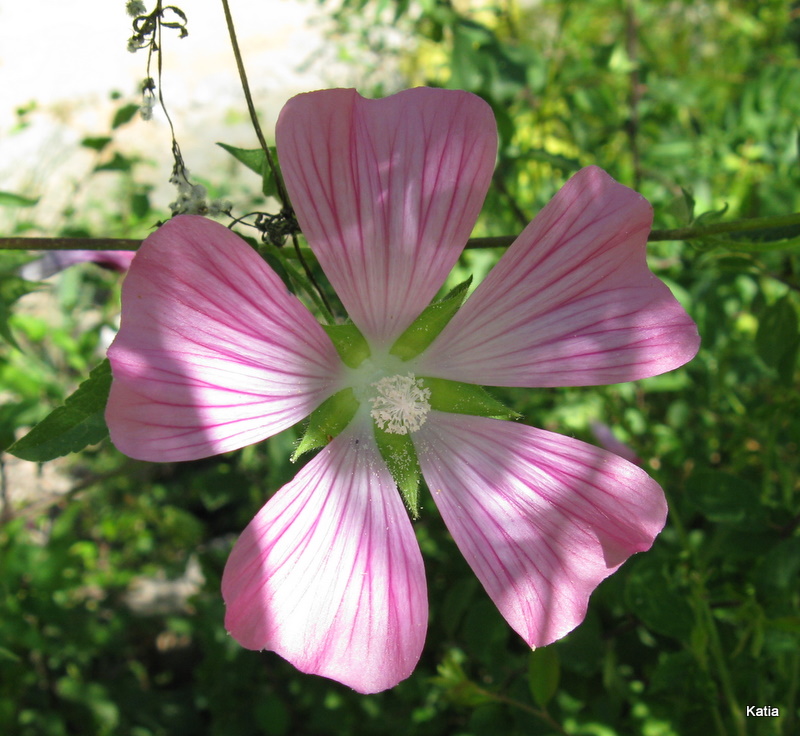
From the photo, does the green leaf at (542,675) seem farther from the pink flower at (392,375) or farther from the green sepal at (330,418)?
the green sepal at (330,418)

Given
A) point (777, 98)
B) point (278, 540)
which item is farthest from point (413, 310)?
point (777, 98)

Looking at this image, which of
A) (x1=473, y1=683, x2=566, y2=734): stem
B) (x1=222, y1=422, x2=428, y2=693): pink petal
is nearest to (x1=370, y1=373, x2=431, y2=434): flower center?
(x1=222, y1=422, x2=428, y2=693): pink petal

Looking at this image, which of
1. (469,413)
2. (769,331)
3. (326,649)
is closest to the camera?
(326,649)

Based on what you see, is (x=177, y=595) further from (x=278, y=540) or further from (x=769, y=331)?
(x=769, y=331)

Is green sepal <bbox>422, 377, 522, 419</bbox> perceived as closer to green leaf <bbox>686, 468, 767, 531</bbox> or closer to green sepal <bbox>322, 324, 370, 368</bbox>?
green sepal <bbox>322, 324, 370, 368</bbox>

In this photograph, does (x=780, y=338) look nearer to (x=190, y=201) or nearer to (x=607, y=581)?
(x=607, y=581)

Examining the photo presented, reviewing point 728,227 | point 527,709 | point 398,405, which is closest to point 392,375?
point 398,405
